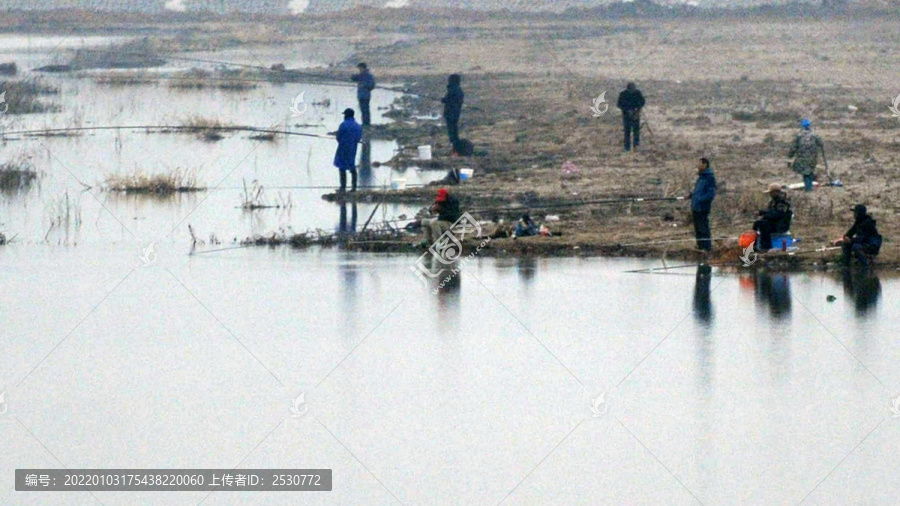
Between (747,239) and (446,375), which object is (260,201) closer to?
(747,239)

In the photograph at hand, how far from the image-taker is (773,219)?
20359mm

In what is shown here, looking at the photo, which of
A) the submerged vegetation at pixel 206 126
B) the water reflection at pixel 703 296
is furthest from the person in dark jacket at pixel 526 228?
the submerged vegetation at pixel 206 126

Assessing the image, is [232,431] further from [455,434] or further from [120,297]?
[120,297]

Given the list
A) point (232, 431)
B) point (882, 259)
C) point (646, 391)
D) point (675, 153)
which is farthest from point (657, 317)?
point (675, 153)

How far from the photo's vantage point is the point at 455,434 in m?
12.2

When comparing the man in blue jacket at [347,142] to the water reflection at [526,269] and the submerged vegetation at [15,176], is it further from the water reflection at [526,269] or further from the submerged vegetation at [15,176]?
the submerged vegetation at [15,176]

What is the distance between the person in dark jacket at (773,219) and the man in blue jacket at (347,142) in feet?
28.0

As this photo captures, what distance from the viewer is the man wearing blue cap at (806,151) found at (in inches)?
988

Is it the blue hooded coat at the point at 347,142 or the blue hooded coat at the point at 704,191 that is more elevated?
the blue hooded coat at the point at 347,142

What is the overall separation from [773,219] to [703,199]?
91 cm

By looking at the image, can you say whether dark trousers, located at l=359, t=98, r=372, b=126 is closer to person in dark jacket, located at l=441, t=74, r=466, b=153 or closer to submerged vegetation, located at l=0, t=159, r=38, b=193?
person in dark jacket, located at l=441, t=74, r=466, b=153

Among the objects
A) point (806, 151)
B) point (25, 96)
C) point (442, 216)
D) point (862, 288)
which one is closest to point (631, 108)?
point (806, 151)

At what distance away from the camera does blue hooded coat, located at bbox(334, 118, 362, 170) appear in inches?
1060

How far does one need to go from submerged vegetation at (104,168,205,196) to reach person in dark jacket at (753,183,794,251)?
12.6 meters
